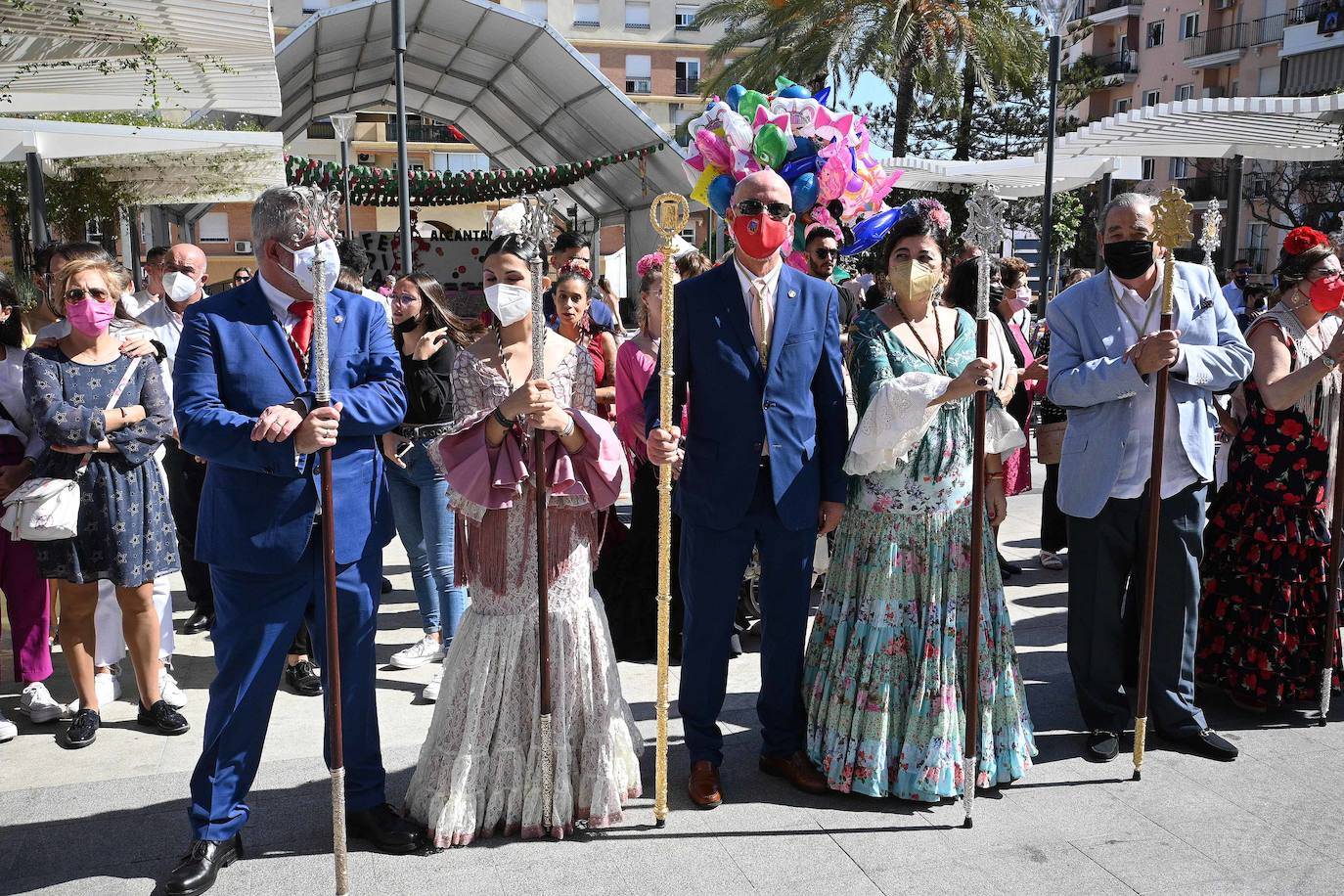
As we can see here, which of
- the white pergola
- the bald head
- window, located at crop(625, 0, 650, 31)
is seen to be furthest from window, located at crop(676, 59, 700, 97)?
the bald head

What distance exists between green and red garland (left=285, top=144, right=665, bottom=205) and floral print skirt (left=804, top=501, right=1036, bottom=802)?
53.8ft

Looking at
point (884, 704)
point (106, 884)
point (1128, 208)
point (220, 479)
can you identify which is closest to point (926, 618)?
point (884, 704)

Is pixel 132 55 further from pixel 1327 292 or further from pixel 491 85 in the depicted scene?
pixel 491 85

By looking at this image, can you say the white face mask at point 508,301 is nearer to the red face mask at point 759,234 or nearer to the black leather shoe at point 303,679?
the red face mask at point 759,234

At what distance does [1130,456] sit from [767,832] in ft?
6.43

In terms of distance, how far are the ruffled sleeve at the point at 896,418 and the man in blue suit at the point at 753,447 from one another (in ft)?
0.50

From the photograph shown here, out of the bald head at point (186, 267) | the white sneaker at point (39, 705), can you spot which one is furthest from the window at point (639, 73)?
the white sneaker at point (39, 705)

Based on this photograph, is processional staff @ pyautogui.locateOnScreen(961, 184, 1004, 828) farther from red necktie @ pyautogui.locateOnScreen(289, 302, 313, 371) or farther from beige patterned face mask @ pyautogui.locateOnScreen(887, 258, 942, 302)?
red necktie @ pyautogui.locateOnScreen(289, 302, 313, 371)

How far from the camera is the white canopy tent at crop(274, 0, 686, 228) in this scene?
2162cm

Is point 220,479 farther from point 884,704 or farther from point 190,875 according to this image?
point 884,704

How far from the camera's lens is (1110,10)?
4738 cm

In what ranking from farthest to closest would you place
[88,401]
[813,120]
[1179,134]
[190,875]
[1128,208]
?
1. [1179,134]
2. [813,120]
3. [88,401]
4. [1128,208]
5. [190,875]

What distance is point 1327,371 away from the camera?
4242mm

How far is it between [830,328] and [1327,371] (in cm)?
206
